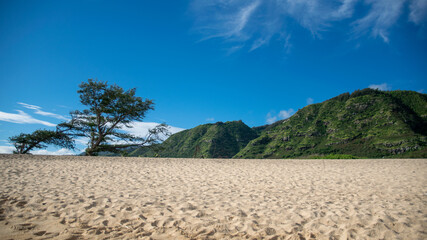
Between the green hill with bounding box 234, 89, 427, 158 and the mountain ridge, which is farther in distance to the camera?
the mountain ridge

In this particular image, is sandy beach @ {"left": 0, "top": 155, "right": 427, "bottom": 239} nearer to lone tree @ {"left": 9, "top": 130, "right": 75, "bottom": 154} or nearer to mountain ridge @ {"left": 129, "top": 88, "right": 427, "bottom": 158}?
lone tree @ {"left": 9, "top": 130, "right": 75, "bottom": 154}

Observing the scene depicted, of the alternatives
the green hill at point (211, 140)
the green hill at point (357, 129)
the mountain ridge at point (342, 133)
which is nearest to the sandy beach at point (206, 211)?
the mountain ridge at point (342, 133)

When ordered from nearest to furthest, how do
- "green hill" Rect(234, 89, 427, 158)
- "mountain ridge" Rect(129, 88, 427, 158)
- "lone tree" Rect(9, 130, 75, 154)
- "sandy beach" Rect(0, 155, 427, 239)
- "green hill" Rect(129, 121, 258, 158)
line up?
"sandy beach" Rect(0, 155, 427, 239)
"lone tree" Rect(9, 130, 75, 154)
"green hill" Rect(234, 89, 427, 158)
"mountain ridge" Rect(129, 88, 427, 158)
"green hill" Rect(129, 121, 258, 158)

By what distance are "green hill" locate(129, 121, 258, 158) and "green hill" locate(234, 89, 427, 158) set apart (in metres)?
Answer: 13.3

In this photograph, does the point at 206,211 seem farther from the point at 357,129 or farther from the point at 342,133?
the point at 357,129

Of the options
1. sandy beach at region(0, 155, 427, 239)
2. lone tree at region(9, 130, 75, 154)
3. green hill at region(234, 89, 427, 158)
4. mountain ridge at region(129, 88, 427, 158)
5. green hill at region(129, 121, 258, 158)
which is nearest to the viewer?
sandy beach at region(0, 155, 427, 239)

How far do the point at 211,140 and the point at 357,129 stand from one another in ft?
223

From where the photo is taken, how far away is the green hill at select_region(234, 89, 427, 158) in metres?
67.5

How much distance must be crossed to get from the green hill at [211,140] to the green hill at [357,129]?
525 inches

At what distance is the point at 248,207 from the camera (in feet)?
17.0

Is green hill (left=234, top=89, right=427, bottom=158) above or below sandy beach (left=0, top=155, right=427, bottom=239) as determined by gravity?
above

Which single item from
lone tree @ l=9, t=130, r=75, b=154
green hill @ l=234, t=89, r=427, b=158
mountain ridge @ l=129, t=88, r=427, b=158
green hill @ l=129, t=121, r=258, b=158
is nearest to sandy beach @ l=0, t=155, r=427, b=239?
lone tree @ l=9, t=130, r=75, b=154

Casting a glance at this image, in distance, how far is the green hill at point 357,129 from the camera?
67.5 meters

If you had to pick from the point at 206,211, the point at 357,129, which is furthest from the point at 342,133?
the point at 206,211
